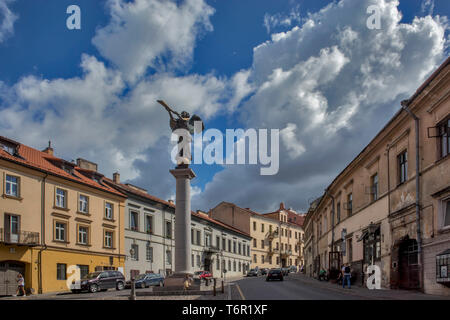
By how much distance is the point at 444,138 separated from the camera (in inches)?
770

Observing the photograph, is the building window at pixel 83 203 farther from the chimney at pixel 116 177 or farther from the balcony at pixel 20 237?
the chimney at pixel 116 177

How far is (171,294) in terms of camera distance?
23.2m

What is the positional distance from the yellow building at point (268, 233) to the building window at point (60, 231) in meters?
50.5

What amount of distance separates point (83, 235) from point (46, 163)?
21.4 ft

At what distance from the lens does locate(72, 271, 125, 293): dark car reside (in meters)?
31.5

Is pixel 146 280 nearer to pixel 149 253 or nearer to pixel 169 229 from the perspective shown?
pixel 149 253

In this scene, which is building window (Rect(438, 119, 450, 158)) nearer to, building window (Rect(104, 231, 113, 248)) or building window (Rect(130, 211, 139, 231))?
building window (Rect(104, 231, 113, 248))

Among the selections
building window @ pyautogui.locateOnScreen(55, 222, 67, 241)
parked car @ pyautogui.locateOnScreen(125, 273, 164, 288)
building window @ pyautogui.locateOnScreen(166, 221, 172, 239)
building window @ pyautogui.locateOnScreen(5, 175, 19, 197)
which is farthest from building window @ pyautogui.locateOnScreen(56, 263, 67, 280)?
building window @ pyautogui.locateOnScreen(166, 221, 172, 239)

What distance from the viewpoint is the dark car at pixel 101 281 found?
104ft

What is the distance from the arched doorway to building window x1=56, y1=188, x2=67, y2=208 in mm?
5933
